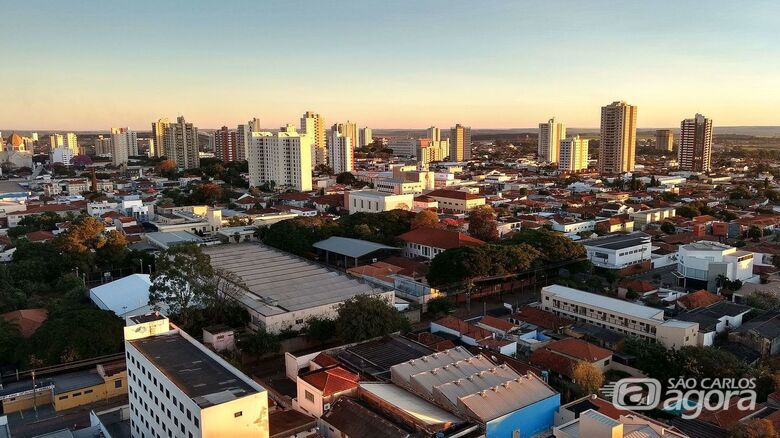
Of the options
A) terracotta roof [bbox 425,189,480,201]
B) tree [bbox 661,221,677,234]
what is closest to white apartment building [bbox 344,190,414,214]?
terracotta roof [bbox 425,189,480,201]

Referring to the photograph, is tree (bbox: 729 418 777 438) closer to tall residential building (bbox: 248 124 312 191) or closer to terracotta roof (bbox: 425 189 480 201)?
terracotta roof (bbox: 425 189 480 201)

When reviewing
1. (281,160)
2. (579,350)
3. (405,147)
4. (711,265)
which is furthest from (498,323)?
(405,147)

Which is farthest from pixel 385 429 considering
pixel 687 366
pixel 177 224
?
pixel 177 224

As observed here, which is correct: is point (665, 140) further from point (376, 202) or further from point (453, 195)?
point (376, 202)

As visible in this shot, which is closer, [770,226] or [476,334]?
[476,334]

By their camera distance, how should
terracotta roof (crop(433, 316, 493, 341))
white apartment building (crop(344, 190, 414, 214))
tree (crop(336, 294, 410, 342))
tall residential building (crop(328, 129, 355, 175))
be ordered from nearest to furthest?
tree (crop(336, 294, 410, 342)) → terracotta roof (crop(433, 316, 493, 341)) → white apartment building (crop(344, 190, 414, 214)) → tall residential building (crop(328, 129, 355, 175))

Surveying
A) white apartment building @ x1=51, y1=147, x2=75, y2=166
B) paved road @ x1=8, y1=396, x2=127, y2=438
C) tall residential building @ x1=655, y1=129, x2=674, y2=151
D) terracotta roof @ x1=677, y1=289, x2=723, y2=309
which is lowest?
paved road @ x1=8, y1=396, x2=127, y2=438

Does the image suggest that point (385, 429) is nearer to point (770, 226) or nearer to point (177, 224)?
point (177, 224)
